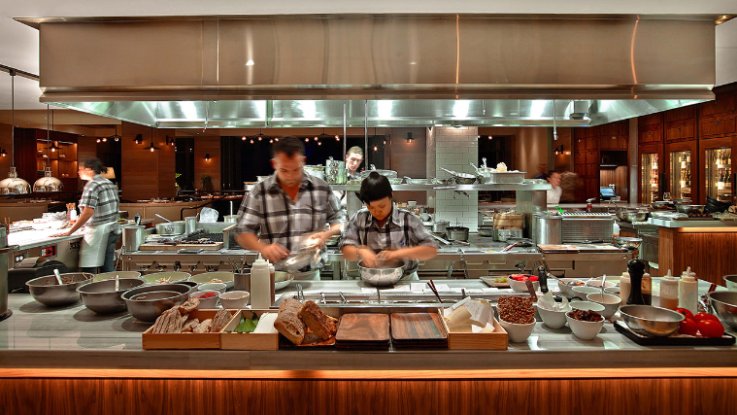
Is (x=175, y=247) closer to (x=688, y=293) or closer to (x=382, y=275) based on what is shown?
(x=382, y=275)

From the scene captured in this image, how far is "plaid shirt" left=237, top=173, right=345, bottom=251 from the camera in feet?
10.4

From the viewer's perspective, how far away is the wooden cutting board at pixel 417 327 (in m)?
1.84

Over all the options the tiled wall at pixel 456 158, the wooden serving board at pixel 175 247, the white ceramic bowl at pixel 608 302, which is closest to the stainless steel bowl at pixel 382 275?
the white ceramic bowl at pixel 608 302

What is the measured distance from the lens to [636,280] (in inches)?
86.8

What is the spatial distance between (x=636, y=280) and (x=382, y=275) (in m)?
1.29

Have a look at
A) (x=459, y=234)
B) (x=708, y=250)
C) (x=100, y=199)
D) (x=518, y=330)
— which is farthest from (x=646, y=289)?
(x=100, y=199)

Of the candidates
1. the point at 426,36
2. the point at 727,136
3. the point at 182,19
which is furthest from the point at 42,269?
the point at 727,136

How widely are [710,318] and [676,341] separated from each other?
0.61 feet

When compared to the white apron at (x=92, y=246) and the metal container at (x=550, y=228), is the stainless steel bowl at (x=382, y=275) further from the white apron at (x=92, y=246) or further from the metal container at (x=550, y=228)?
the white apron at (x=92, y=246)

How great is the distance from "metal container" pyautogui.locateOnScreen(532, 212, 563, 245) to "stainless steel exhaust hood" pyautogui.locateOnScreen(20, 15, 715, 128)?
147 centimetres

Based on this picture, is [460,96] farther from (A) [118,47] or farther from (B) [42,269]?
(B) [42,269]

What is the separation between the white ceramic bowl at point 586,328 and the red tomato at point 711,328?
0.39 meters

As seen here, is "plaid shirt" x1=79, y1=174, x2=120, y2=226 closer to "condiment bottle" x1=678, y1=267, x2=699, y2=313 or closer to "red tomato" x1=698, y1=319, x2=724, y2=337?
"condiment bottle" x1=678, y1=267, x2=699, y2=313

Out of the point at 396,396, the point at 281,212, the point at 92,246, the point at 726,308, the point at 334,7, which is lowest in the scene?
the point at 396,396
